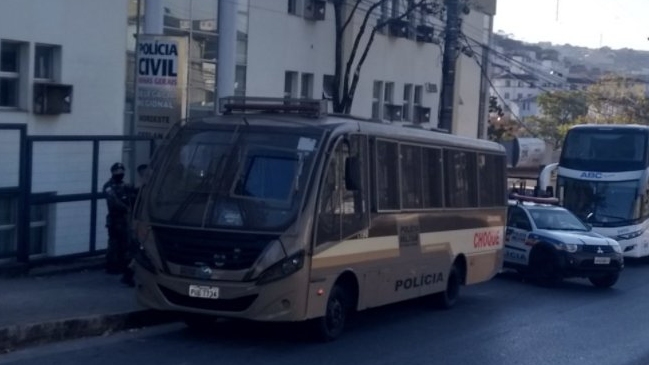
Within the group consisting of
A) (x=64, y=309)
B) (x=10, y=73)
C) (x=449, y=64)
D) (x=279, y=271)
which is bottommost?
(x=64, y=309)

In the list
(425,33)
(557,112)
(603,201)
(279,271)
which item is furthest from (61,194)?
(557,112)

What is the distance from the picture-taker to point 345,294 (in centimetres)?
1473

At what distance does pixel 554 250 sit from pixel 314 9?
9.86 metres

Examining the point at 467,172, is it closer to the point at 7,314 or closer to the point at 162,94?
the point at 162,94

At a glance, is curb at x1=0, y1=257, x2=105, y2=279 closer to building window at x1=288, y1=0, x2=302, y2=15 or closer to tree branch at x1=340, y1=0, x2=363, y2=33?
building window at x1=288, y1=0, x2=302, y2=15

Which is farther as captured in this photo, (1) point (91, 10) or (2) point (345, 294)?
(1) point (91, 10)

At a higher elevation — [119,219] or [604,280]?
[119,219]

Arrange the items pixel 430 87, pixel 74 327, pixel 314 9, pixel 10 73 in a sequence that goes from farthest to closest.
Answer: pixel 430 87, pixel 314 9, pixel 10 73, pixel 74 327

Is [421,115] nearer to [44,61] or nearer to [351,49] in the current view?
[351,49]

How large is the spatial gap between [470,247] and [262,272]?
22.7 ft

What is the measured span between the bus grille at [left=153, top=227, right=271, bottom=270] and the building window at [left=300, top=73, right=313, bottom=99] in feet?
58.9

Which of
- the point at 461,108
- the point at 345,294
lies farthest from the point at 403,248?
the point at 461,108

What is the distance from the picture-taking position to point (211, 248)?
13445mm

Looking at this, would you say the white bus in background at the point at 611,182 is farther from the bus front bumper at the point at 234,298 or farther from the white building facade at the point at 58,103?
the bus front bumper at the point at 234,298
